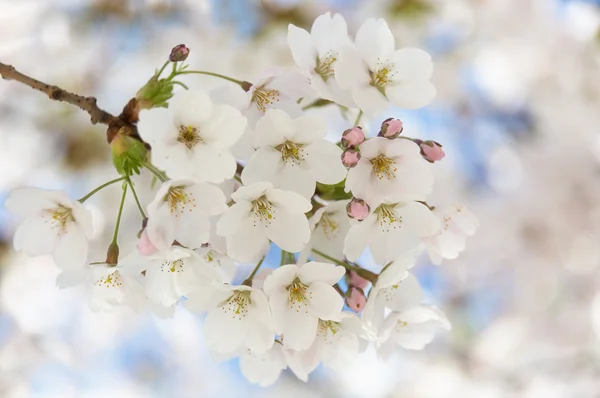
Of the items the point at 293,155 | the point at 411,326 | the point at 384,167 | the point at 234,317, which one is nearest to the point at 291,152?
the point at 293,155

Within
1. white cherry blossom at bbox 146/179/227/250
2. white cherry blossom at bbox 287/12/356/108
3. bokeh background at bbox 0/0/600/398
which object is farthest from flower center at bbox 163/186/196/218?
bokeh background at bbox 0/0/600/398

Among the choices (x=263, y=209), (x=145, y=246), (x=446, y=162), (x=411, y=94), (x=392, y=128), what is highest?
(x=446, y=162)

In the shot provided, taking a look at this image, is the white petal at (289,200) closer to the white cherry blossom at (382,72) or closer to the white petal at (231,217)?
the white petal at (231,217)

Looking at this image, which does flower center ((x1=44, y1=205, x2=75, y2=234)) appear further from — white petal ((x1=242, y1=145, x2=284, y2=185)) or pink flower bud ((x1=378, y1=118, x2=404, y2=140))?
pink flower bud ((x1=378, y1=118, x2=404, y2=140))

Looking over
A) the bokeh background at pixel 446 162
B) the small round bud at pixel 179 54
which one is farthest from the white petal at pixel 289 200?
the bokeh background at pixel 446 162

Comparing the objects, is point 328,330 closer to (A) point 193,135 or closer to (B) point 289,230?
(B) point 289,230

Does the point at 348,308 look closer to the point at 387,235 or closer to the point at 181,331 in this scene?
the point at 387,235
